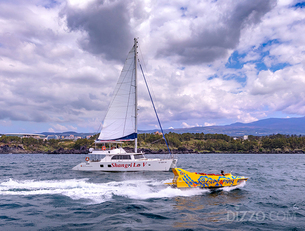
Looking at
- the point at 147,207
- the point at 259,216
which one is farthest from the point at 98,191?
the point at 259,216

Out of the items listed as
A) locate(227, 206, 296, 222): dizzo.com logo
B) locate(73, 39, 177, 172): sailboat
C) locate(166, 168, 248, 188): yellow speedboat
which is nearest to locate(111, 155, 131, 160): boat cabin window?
locate(73, 39, 177, 172): sailboat

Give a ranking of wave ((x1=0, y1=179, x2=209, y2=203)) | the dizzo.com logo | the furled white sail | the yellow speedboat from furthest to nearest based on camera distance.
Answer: the furled white sail
the yellow speedboat
wave ((x1=0, y1=179, x2=209, y2=203))
the dizzo.com logo

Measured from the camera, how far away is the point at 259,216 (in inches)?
563

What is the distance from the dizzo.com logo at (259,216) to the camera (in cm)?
1376

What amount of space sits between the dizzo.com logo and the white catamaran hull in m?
17.5

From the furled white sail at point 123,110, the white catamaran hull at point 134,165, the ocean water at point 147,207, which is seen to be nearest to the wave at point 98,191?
the ocean water at point 147,207

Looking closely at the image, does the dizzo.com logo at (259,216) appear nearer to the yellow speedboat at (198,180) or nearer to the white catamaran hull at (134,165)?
the yellow speedboat at (198,180)

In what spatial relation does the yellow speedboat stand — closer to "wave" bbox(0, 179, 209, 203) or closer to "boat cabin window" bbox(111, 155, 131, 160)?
"wave" bbox(0, 179, 209, 203)

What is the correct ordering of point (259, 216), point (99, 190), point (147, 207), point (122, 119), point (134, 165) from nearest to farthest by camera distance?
1. point (259, 216)
2. point (147, 207)
3. point (99, 190)
4. point (134, 165)
5. point (122, 119)

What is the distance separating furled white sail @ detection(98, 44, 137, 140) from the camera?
36.5 meters

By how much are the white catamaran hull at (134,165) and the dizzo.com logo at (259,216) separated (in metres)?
17.5

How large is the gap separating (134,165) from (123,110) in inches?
373

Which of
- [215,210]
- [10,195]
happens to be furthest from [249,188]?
[10,195]

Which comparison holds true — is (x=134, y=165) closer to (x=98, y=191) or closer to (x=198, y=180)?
(x=98, y=191)
